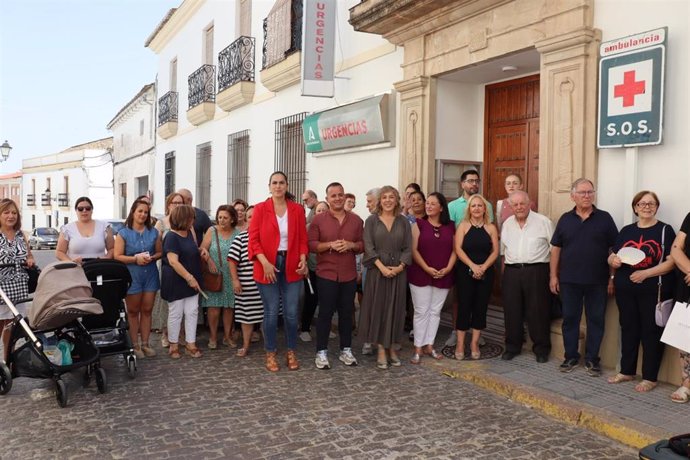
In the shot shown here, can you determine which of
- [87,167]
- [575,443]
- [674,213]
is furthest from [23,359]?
[87,167]

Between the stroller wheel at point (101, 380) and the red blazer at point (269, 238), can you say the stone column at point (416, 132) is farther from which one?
the stroller wheel at point (101, 380)

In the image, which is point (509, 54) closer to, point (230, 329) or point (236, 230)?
point (236, 230)

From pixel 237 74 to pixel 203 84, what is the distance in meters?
2.55

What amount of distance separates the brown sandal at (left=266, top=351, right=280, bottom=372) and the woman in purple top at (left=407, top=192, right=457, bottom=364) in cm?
137

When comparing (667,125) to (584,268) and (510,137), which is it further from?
(510,137)

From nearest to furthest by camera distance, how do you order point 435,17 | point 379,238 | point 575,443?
1. point 575,443
2. point 379,238
3. point 435,17

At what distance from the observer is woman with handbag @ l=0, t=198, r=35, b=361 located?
5562 millimetres

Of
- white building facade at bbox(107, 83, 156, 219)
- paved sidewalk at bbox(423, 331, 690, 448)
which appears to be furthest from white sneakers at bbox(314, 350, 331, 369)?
white building facade at bbox(107, 83, 156, 219)

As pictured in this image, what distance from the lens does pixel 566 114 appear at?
19.0ft

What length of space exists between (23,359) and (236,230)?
258 centimetres

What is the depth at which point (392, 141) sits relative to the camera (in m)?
8.52

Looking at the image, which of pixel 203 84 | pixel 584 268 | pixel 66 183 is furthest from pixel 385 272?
pixel 66 183

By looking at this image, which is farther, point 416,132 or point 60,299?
point 416,132

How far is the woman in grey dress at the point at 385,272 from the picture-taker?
19.0 feet
